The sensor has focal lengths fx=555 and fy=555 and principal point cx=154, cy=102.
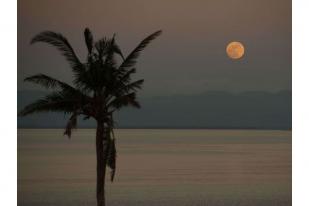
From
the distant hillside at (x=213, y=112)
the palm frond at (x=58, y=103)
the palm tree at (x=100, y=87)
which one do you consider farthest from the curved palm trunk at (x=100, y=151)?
the distant hillside at (x=213, y=112)

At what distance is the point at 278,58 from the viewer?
16.3 m

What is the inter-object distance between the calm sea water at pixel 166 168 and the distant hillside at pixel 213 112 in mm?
273

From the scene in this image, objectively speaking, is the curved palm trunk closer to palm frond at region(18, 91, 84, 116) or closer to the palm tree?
the palm tree

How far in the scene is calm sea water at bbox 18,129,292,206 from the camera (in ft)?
48.9

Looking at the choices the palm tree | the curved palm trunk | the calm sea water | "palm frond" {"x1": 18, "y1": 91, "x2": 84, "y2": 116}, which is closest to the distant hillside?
the calm sea water

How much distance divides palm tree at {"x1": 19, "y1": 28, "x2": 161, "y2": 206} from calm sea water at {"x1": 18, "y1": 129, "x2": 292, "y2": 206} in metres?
1.92

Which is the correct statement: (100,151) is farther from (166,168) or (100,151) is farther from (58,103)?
(166,168)

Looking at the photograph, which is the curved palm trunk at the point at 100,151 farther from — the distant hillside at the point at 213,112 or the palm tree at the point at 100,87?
the distant hillside at the point at 213,112

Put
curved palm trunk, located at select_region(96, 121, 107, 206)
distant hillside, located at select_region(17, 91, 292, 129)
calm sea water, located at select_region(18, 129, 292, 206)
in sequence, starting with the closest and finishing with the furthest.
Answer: curved palm trunk, located at select_region(96, 121, 107, 206) → calm sea water, located at select_region(18, 129, 292, 206) → distant hillside, located at select_region(17, 91, 292, 129)

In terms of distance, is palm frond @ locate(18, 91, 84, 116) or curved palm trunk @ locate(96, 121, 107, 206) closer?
palm frond @ locate(18, 91, 84, 116)

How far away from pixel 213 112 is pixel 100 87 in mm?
4609
